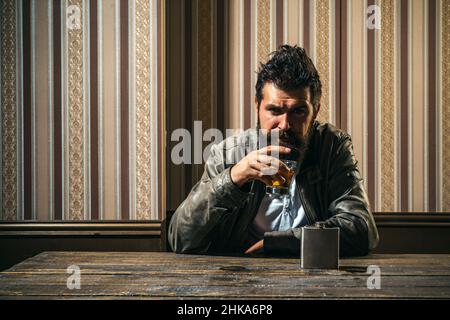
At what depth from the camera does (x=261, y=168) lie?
1.82 metres

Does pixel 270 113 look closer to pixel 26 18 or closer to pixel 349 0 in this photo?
pixel 349 0

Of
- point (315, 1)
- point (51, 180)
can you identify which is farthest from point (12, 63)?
point (315, 1)

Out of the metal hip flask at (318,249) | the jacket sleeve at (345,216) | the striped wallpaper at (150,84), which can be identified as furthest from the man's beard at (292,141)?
the striped wallpaper at (150,84)

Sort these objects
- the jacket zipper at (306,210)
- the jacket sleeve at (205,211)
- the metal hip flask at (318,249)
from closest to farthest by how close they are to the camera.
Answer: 1. the metal hip flask at (318,249)
2. the jacket sleeve at (205,211)
3. the jacket zipper at (306,210)

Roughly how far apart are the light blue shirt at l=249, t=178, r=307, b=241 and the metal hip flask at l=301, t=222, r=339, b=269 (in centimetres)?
67

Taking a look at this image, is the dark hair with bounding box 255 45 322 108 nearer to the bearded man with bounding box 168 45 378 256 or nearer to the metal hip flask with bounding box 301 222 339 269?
the bearded man with bounding box 168 45 378 256

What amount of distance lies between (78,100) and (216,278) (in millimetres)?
1824

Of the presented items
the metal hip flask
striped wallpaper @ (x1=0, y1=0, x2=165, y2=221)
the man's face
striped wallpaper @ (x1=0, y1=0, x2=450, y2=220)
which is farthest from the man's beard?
striped wallpaper @ (x1=0, y1=0, x2=165, y2=221)

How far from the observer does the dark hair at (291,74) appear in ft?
7.18

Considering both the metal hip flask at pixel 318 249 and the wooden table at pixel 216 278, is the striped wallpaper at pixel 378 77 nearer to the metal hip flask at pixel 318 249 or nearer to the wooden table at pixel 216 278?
the wooden table at pixel 216 278

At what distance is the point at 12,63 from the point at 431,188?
8.60ft

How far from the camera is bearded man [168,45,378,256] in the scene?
6.05 ft

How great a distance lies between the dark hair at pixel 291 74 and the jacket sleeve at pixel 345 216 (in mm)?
301
